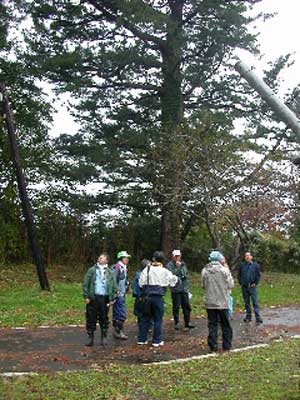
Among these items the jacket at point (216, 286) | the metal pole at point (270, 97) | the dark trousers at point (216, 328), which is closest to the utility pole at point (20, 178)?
the jacket at point (216, 286)

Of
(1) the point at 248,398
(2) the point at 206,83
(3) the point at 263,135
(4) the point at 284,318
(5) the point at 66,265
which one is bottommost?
(1) the point at 248,398

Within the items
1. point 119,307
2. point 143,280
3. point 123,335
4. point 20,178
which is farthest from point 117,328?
point 20,178

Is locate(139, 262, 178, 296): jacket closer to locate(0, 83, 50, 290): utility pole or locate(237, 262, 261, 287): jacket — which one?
locate(237, 262, 261, 287): jacket

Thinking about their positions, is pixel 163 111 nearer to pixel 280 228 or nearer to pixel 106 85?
pixel 106 85

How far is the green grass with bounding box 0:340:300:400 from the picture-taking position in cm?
684

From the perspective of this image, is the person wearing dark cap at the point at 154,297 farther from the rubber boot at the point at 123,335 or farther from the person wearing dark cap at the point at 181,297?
the person wearing dark cap at the point at 181,297

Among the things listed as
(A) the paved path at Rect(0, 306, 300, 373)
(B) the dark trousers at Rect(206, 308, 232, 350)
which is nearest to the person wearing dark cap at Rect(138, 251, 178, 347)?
(A) the paved path at Rect(0, 306, 300, 373)

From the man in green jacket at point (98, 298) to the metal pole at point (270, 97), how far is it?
9.23 metres

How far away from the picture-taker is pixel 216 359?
30.4 ft

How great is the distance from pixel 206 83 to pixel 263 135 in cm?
309

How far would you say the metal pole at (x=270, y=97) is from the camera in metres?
2.19

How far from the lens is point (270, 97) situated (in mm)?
2250

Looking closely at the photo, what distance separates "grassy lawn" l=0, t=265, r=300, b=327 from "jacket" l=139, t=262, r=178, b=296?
337 cm

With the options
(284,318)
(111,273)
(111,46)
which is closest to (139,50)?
(111,46)
